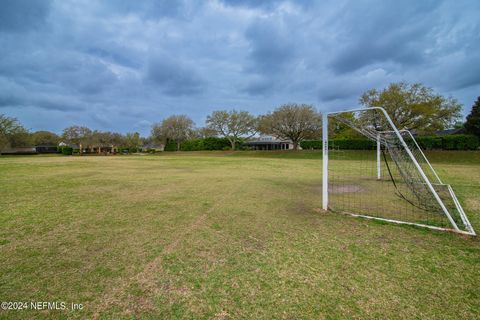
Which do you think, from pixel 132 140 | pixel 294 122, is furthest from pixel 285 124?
pixel 132 140

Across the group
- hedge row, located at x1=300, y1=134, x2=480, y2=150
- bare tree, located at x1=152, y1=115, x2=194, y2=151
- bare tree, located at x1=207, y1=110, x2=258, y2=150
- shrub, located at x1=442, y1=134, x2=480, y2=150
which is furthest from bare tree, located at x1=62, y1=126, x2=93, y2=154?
shrub, located at x1=442, y1=134, x2=480, y2=150

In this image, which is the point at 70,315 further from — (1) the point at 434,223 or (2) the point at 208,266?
(1) the point at 434,223

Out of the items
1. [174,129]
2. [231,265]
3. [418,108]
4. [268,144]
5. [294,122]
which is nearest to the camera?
[231,265]

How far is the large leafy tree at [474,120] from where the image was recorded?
2463 centimetres

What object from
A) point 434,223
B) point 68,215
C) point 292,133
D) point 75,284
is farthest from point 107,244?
point 292,133

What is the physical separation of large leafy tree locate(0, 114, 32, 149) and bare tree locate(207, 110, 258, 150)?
3491 cm

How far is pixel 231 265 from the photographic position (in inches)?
115

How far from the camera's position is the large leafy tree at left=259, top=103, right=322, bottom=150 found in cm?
3428

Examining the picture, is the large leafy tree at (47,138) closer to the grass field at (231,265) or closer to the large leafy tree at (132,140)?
the large leafy tree at (132,140)

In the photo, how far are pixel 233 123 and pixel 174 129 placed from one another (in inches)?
650

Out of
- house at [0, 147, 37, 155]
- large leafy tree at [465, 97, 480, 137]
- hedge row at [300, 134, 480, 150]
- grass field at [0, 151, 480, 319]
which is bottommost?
grass field at [0, 151, 480, 319]

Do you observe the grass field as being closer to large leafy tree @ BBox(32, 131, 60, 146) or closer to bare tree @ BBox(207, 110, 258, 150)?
bare tree @ BBox(207, 110, 258, 150)

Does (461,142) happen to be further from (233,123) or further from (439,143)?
(233,123)

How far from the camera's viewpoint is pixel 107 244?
3.52m
